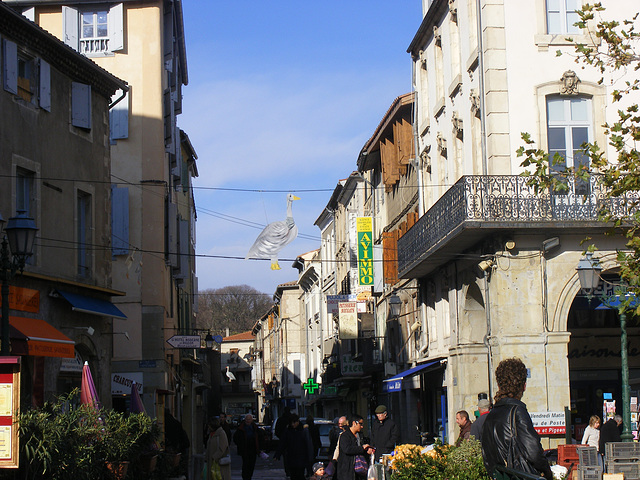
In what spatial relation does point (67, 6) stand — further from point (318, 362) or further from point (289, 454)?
point (318, 362)

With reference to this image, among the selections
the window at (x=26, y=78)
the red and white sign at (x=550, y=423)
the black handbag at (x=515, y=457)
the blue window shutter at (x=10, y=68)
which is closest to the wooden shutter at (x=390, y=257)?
the red and white sign at (x=550, y=423)

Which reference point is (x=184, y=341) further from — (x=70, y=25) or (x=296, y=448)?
(x=70, y=25)

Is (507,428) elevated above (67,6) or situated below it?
below

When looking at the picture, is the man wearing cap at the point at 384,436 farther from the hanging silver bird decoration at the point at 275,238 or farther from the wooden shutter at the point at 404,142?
the wooden shutter at the point at 404,142

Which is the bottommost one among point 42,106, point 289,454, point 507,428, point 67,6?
point 289,454

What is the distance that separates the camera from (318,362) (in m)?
68.0

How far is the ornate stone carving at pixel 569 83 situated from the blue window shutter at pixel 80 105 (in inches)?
424

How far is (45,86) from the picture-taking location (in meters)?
19.6

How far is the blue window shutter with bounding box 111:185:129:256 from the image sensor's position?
2842 centimetres

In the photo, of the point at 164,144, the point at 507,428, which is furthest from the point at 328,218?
the point at 507,428

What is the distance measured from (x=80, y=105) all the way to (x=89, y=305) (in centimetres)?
455

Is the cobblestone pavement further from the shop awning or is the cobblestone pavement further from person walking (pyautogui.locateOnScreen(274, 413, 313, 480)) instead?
the shop awning

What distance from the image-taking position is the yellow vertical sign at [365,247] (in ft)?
129

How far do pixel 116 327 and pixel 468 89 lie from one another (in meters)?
13.3
